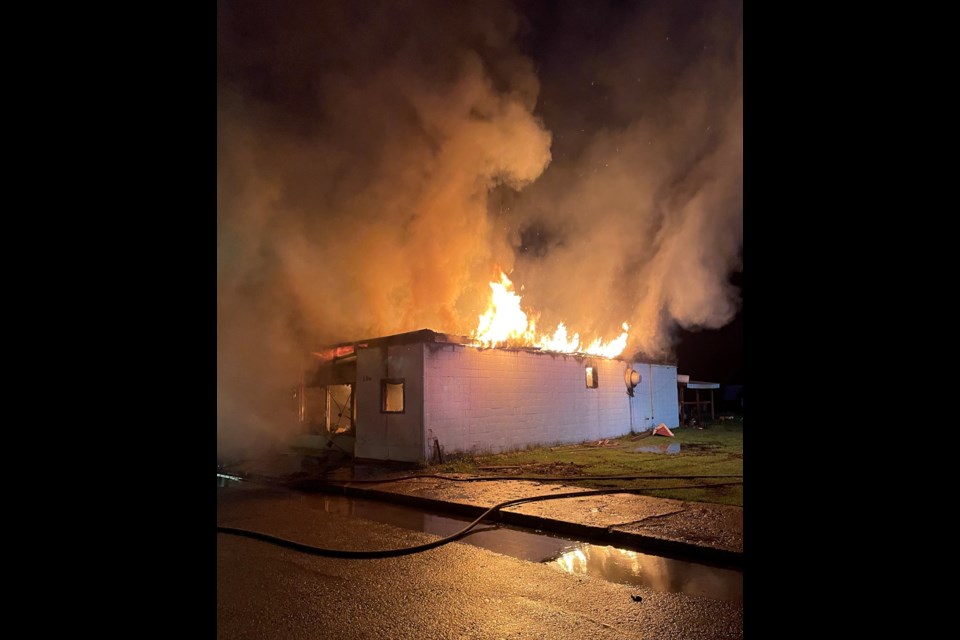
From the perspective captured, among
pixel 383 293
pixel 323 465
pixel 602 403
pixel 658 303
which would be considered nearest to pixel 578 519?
pixel 323 465

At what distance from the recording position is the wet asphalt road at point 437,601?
180 inches

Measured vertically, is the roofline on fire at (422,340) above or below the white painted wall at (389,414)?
above

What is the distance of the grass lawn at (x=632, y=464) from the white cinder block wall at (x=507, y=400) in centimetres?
48

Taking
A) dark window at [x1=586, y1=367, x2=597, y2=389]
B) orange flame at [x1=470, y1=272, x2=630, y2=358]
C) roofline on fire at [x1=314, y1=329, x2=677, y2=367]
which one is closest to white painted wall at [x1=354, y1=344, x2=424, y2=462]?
roofline on fire at [x1=314, y1=329, x2=677, y2=367]

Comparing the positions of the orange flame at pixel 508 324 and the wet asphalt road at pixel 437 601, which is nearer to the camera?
the wet asphalt road at pixel 437 601

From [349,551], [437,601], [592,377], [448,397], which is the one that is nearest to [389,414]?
[448,397]

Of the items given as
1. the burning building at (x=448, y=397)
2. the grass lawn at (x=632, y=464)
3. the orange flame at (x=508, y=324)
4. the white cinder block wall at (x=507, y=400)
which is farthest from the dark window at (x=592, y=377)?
the grass lawn at (x=632, y=464)

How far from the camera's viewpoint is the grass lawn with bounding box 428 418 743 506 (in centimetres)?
1039

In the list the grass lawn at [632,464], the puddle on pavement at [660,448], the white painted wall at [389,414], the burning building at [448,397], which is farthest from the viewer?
the puddle on pavement at [660,448]

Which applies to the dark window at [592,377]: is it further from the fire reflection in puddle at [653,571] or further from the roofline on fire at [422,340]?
the fire reflection in puddle at [653,571]
